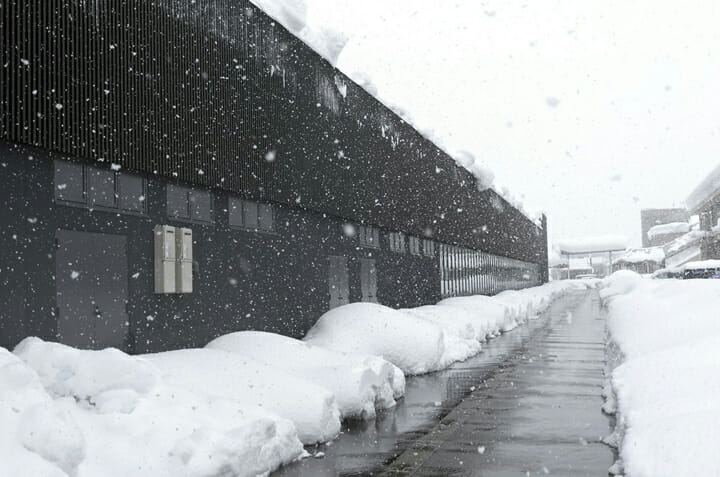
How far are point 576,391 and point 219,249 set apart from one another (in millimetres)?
7879

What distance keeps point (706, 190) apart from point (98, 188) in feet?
240

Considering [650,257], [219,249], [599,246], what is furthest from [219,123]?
[599,246]

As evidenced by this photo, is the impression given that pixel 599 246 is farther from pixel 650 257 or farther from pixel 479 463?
pixel 479 463

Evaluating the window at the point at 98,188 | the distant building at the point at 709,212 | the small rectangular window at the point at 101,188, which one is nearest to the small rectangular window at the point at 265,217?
the window at the point at 98,188

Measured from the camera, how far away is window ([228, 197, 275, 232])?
15948 millimetres

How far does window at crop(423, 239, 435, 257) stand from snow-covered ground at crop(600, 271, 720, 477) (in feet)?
61.3

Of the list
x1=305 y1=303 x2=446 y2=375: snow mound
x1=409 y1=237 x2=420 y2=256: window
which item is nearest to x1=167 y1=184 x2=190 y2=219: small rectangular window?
x1=305 y1=303 x2=446 y2=375: snow mound

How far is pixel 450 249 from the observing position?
37500 mm

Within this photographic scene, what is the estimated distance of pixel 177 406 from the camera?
7.36 m

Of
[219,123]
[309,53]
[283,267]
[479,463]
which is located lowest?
[479,463]

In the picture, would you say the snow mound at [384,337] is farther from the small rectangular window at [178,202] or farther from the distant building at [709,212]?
the distant building at [709,212]

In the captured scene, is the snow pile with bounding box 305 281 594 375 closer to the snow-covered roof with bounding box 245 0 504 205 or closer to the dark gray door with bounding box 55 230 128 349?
the dark gray door with bounding box 55 230 128 349

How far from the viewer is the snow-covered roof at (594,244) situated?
144 meters

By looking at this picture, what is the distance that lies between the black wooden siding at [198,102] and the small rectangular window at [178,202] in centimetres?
31
